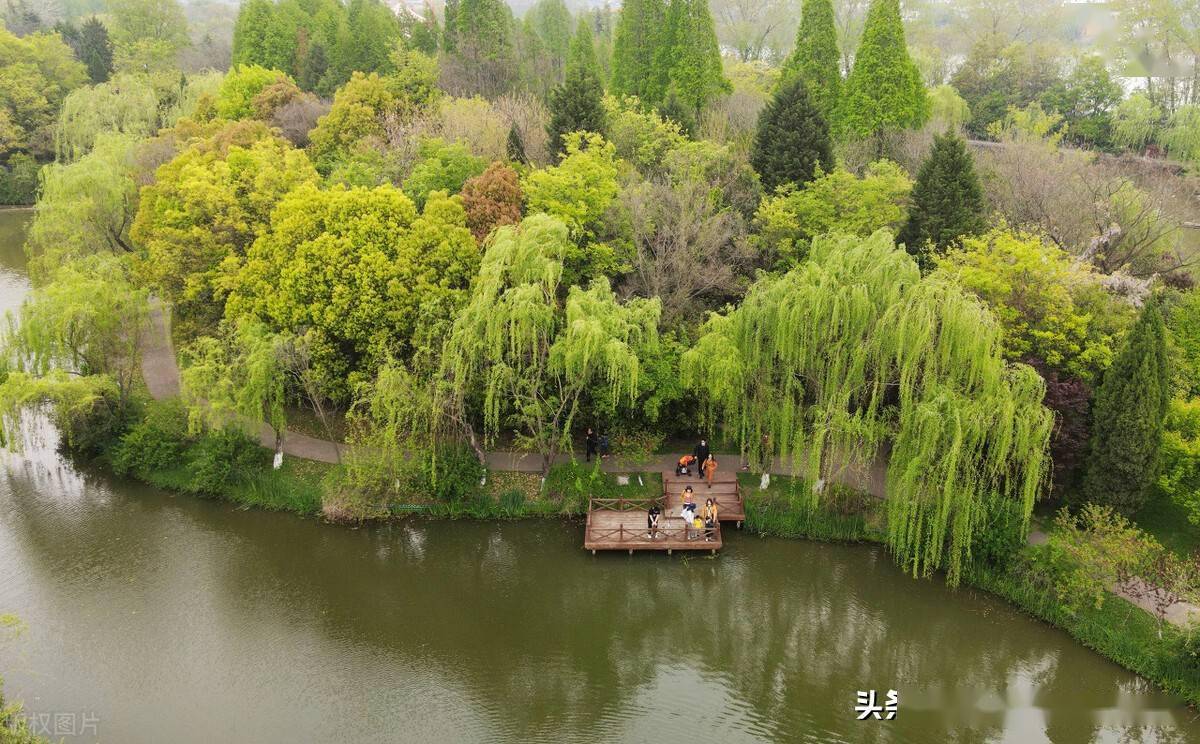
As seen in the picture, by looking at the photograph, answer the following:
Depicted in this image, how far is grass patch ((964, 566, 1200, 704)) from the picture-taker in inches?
651

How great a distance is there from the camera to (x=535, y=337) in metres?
20.3

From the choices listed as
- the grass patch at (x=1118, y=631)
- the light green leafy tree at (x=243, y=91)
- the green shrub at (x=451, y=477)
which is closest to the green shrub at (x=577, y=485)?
the green shrub at (x=451, y=477)

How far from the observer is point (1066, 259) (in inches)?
882

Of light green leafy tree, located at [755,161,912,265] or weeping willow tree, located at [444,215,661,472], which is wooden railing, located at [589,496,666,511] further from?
light green leafy tree, located at [755,161,912,265]

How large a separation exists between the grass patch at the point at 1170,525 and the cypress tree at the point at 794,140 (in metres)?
13.6

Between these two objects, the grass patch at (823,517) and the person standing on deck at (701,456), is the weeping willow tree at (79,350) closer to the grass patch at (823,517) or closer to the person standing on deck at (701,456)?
the person standing on deck at (701,456)

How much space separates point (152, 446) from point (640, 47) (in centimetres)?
2528

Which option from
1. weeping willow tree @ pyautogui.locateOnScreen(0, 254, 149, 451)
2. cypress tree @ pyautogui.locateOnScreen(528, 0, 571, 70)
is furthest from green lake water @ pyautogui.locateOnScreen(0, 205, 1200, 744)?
cypress tree @ pyautogui.locateOnScreen(528, 0, 571, 70)

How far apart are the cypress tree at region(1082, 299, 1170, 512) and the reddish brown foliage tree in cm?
1560

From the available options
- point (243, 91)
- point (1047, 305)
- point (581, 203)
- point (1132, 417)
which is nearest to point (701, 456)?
point (581, 203)

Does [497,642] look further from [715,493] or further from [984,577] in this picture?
[984,577]

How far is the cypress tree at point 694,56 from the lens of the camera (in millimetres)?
34188

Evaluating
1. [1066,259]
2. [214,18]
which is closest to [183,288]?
[1066,259]

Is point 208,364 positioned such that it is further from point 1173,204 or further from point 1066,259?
point 1173,204
